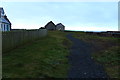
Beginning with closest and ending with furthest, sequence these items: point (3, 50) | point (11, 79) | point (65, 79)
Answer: point (11, 79) < point (65, 79) < point (3, 50)

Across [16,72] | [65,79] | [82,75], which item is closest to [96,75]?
[82,75]

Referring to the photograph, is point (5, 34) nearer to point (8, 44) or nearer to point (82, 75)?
point (8, 44)

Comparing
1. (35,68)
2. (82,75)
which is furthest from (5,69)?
(82,75)

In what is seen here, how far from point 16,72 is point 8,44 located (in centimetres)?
646

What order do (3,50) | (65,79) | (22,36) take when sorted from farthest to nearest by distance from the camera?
(22,36)
(3,50)
(65,79)

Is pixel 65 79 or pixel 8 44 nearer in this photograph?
pixel 65 79

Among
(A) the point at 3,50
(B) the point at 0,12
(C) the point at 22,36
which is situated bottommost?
(A) the point at 3,50

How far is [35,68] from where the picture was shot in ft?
30.1

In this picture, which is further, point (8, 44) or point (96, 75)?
point (8, 44)

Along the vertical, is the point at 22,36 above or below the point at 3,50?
above

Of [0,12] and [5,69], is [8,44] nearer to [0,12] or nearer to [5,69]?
[5,69]

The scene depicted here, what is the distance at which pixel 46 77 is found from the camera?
771cm

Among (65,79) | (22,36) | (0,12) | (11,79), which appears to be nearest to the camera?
(11,79)

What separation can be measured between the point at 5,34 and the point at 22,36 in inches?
192
